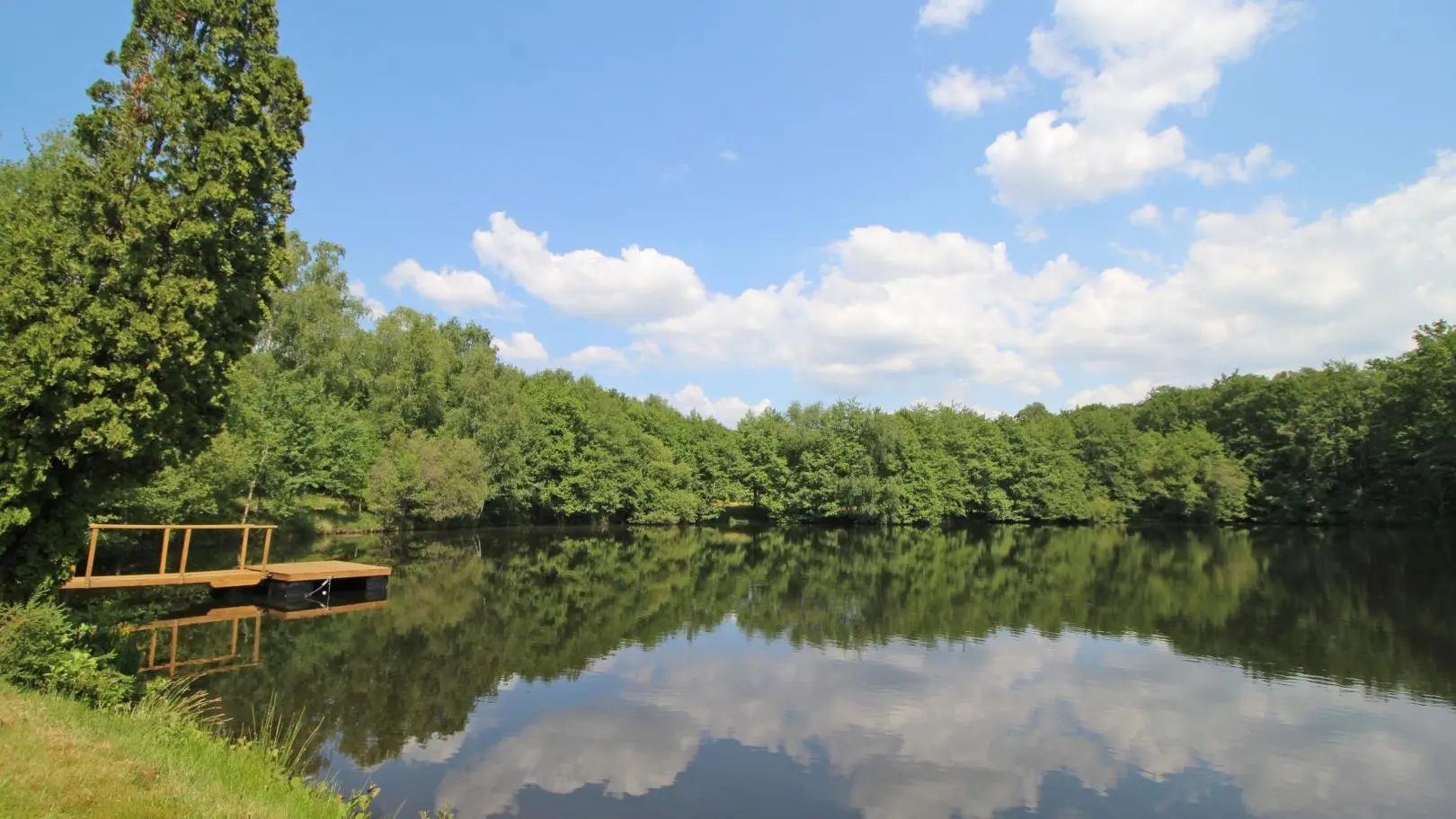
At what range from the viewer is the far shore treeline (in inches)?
396

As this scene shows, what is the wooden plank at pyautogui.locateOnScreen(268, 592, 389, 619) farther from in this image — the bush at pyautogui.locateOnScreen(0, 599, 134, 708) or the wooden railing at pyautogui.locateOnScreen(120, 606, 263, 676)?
the bush at pyautogui.locateOnScreen(0, 599, 134, 708)

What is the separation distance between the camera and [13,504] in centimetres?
987

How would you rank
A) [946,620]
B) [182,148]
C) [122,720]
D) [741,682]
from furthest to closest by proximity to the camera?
[946,620]
[741,682]
[182,148]
[122,720]

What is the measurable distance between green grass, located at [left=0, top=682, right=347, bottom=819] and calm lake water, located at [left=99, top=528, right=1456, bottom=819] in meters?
2.91

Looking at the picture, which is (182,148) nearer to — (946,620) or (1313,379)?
(946,620)

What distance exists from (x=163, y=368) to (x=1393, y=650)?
27037mm

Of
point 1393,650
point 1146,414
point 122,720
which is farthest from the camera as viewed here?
point 1146,414

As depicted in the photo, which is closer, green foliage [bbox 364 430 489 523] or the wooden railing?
the wooden railing

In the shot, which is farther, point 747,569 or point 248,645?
point 747,569

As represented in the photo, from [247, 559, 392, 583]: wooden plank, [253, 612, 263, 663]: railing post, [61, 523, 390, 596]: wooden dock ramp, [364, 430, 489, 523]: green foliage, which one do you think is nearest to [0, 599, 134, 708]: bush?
[253, 612, 263, 663]: railing post

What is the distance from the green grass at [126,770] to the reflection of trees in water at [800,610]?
413cm

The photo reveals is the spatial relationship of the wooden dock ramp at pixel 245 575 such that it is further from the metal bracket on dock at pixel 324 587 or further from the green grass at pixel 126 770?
the green grass at pixel 126 770

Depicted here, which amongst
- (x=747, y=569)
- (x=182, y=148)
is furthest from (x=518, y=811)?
(x=747, y=569)

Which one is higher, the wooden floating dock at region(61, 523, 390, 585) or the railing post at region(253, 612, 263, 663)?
the wooden floating dock at region(61, 523, 390, 585)
